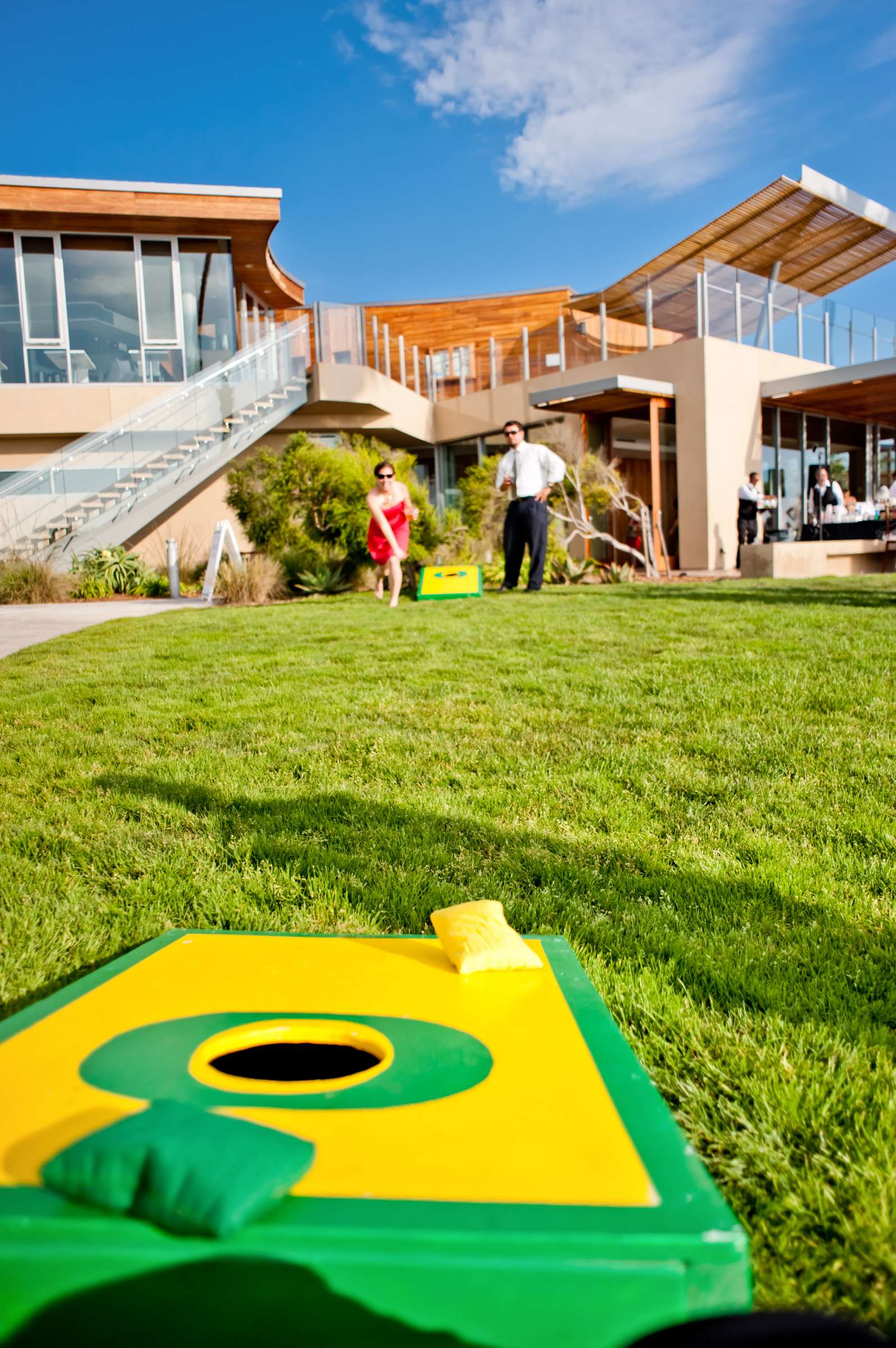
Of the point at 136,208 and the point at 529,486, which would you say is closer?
the point at 529,486

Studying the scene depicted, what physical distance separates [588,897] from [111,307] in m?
21.0

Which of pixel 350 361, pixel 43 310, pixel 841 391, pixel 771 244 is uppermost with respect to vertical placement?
pixel 771 244

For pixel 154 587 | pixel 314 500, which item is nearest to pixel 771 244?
pixel 314 500

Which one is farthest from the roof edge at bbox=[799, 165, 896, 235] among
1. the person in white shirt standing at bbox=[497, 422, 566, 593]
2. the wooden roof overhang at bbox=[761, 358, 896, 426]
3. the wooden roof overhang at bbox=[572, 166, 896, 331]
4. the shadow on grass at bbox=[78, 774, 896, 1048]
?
the shadow on grass at bbox=[78, 774, 896, 1048]

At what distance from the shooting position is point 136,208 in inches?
753

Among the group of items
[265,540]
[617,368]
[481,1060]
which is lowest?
[481,1060]

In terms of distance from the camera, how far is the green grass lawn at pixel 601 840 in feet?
5.16

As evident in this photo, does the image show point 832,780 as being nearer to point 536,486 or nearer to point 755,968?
point 755,968

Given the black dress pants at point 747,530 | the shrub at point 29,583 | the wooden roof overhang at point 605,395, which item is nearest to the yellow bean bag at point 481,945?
the shrub at point 29,583

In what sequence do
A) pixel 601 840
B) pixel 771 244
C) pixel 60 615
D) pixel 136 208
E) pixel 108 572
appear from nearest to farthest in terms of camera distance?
pixel 601 840 → pixel 60 615 → pixel 108 572 → pixel 136 208 → pixel 771 244

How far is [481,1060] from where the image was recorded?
53.8 inches

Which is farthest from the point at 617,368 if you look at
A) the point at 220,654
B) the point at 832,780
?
the point at 832,780

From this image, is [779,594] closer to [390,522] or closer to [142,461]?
[390,522]

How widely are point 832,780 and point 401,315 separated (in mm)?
25786
